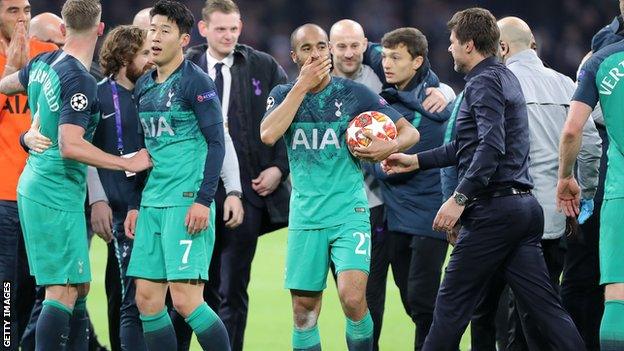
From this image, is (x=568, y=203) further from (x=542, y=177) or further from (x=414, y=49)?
(x=414, y=49)

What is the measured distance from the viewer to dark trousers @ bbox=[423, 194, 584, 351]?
19.1 feet

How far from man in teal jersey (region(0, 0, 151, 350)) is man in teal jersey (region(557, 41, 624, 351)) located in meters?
2.41

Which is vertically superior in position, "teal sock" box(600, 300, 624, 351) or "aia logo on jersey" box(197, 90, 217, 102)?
"aia logo on jersey" box(197, 90, 217, 102)

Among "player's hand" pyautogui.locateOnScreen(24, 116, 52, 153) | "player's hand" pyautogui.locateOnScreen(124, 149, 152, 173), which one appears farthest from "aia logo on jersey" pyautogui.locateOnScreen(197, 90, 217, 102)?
"player's hand" pyautogui.locateOnScreen(24, 116, 52, 153)

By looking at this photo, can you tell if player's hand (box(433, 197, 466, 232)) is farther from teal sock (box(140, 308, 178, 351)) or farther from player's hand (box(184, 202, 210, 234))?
teal sock (box(140, 308, 178, 351))

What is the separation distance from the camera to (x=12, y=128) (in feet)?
22.3

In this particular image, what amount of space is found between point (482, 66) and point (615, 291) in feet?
4.68

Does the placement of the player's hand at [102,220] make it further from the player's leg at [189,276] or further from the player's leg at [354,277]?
the player's leg at [354,277]

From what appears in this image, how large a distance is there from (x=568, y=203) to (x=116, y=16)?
1321 cm

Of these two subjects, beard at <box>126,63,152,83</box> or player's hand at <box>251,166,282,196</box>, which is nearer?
beard at <box>126,63,152,83</box>

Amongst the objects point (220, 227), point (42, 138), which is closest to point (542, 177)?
point (220, 227)

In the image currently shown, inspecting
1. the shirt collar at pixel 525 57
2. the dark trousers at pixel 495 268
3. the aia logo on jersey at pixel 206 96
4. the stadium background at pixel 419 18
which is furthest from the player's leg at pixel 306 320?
the stadium background at pixel 419 18

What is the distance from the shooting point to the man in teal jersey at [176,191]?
6.00 metres

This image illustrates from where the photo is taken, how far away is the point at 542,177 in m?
6.52
